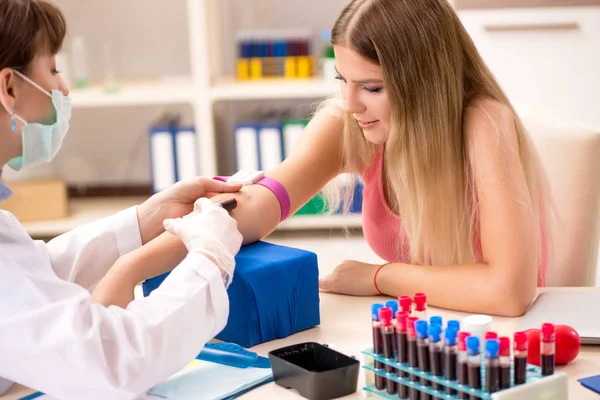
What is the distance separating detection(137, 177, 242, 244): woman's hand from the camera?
1.54m

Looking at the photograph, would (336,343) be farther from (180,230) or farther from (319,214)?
(319,214)

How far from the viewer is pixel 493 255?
140cm

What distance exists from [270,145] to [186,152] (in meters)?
0.34

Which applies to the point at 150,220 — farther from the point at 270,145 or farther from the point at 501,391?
the point at 270,145

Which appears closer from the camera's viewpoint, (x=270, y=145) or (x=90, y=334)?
(x=90, y=334)

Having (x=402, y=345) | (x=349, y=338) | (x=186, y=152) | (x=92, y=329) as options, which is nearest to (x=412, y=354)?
(x=402, y=345)

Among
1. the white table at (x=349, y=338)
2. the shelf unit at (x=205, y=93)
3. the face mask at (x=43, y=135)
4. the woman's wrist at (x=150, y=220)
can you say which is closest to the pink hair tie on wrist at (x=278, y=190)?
the woman's wrist at (x=150, y=220)

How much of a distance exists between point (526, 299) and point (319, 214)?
2033 millimetres

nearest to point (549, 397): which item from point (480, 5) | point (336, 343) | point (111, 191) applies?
point (336, 343)

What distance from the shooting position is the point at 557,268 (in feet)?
5.37

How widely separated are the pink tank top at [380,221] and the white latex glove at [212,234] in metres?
0.48

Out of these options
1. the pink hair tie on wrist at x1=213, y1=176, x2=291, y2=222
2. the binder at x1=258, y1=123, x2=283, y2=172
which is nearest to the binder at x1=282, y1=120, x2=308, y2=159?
the binder at x1=258, y1=123, x2=283, y2=172

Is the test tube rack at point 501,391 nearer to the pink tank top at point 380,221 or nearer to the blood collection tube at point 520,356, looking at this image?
the blood collection tube at point 520,356

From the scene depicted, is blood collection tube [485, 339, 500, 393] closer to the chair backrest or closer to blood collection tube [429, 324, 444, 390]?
blood collection tube [429, 324, 444, 390]
